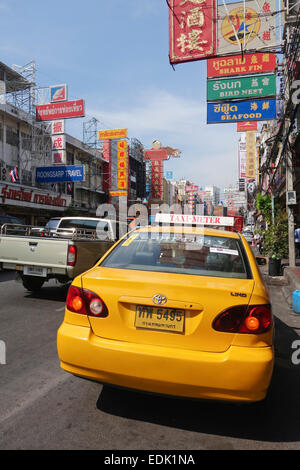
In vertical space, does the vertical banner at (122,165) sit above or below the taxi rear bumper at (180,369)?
above

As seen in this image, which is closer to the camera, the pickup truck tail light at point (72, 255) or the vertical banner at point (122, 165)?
the pickup truck tail light at point (72, 255)

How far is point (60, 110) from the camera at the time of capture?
26.7 metres

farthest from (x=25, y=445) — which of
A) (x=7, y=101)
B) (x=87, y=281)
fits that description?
(x=7, y=101)

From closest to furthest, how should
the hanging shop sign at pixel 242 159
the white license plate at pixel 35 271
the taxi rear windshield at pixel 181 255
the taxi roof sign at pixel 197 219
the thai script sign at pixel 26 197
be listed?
the taxi rear windshield at pixel 181 255
the white license plate at pixel 35 271
the taxi roof sign at pixel 197 219
the thai script sign at pixel 26 197
the hanging shop sign at pixel 242 159

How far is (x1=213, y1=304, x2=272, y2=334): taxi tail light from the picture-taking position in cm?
265

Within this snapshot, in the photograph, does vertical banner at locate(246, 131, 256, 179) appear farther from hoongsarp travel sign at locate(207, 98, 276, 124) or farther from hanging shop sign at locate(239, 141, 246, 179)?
hoongsarp travel sign at locate(207, 98, 276, 124)

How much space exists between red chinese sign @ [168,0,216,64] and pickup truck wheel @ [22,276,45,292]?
800 centimetres

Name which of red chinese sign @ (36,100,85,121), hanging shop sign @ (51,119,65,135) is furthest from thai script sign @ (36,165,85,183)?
red chinese sign @ (36,100,85,121)

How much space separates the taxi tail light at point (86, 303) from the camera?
289cm

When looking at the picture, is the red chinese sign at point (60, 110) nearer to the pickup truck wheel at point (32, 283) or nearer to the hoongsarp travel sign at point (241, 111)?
the hoongsarp travel sign at point (241, 111)

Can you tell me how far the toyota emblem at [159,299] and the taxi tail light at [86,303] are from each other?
0.41 metres

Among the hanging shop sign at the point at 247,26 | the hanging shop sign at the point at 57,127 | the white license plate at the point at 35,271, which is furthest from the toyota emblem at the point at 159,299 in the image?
the hanging shop sign at the point at 57,127

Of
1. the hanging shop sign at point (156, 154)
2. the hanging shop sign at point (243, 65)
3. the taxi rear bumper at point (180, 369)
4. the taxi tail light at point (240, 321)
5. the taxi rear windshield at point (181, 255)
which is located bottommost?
the taxi rear bumper at point (180, 369)

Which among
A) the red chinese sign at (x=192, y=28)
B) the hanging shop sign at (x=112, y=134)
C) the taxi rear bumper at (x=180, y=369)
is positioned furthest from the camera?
the hanging shop sign at (x=112, y=134)
